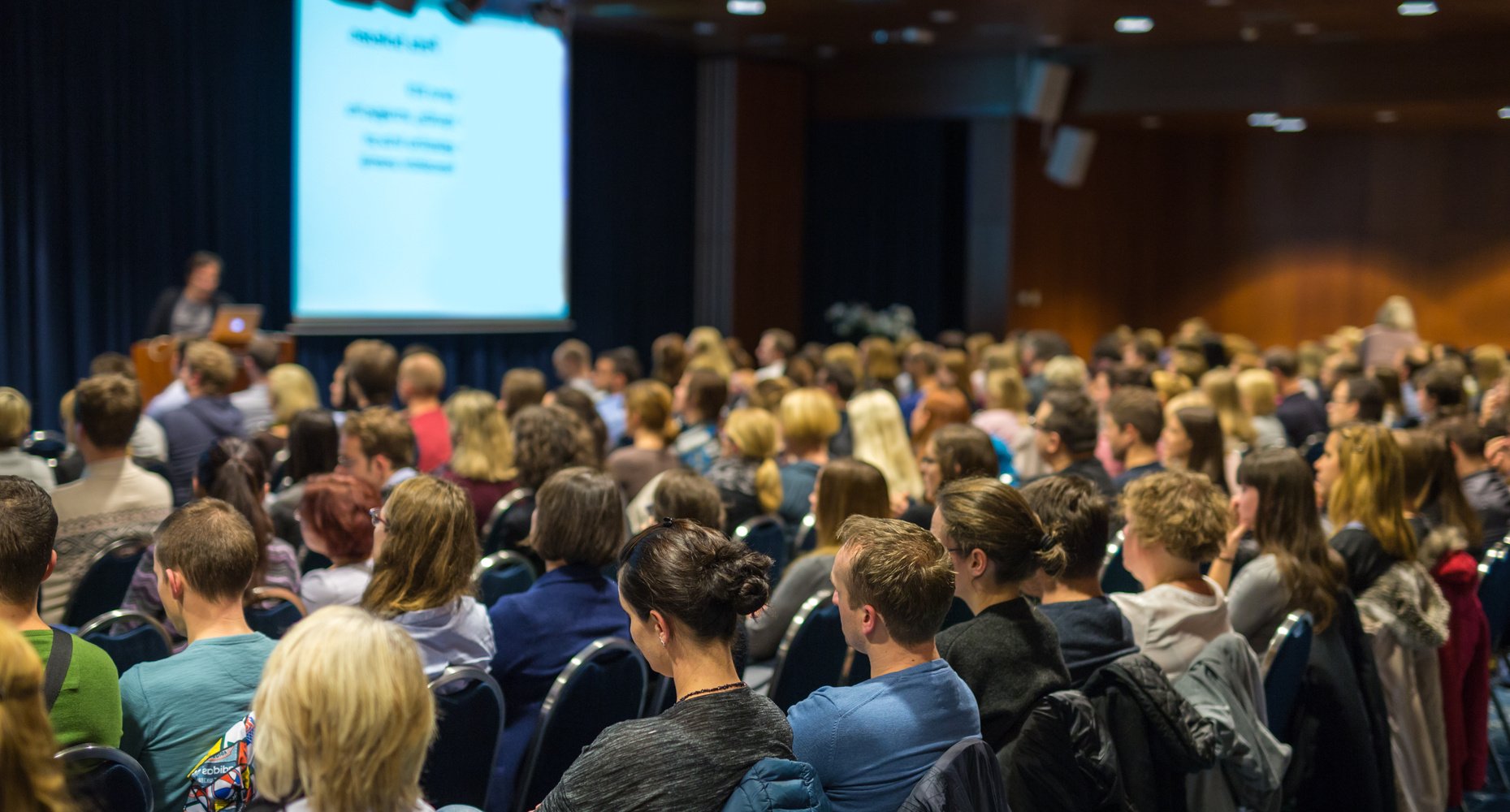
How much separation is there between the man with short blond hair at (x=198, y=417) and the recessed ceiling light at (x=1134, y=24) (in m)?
9.05

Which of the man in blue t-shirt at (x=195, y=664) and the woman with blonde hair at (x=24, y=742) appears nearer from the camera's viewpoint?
the woman with blonde hair at (x=24, y=742)

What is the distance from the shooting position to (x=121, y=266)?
32.6 ft

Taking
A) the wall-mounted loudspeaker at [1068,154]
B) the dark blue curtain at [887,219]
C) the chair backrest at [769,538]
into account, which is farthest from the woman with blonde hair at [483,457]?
the dark blue curtain at [887,219]

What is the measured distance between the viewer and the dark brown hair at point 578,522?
10.4 ft

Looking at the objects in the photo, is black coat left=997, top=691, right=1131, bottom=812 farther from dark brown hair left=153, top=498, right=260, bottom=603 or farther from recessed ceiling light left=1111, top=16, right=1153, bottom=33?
recessed ceiling light left=1111, top=16, right=1153, bottom=33

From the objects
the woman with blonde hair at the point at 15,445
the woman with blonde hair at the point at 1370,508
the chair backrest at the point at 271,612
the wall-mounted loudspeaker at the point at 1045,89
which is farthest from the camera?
the wall-mounted loudspeaker at the point at 1045,89

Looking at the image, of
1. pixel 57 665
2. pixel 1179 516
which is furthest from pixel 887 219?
pixel 57 665

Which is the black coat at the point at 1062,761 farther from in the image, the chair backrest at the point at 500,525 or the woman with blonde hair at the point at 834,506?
the chair backrest at the point at 500,525

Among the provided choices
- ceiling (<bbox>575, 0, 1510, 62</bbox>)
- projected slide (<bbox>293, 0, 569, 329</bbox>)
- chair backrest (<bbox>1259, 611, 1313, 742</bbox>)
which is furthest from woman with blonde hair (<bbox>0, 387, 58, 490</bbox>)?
ceiling (<bbox>575, 0, 1510, 62</bbox>)

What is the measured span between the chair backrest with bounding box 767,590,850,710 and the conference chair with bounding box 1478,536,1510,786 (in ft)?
7.72

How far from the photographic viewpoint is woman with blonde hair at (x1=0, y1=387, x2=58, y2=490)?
14.1ft

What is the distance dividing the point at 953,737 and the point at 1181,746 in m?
0.61

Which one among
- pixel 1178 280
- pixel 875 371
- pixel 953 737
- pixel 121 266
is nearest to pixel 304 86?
pixel 121 266

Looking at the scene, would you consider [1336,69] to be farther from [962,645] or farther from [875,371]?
[962,645]
